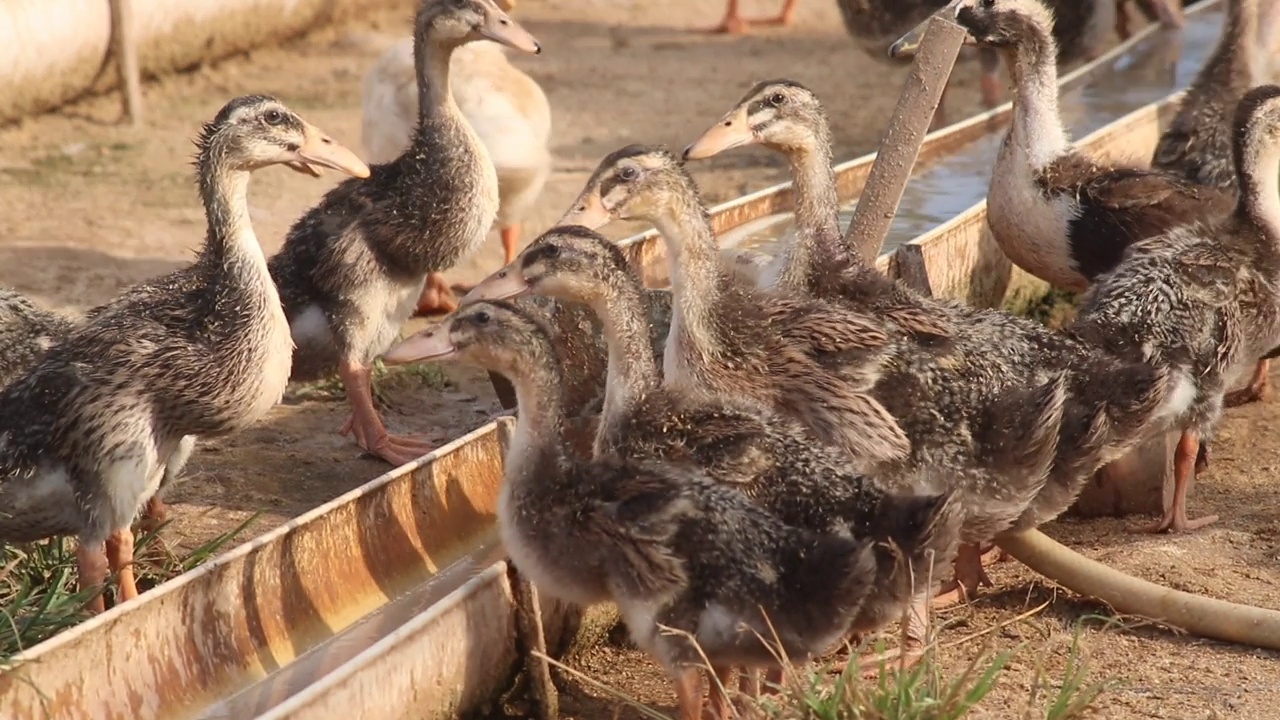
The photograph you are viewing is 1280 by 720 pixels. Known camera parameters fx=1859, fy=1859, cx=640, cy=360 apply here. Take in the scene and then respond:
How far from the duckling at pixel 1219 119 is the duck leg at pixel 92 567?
4829mm

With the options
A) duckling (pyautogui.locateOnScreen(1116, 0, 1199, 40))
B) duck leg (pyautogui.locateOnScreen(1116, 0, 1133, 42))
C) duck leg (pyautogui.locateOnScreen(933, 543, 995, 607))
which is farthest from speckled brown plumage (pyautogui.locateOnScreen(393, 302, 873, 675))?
duck leg (pyautogui.locateOnScreen(1116, 0, 1133, 42))

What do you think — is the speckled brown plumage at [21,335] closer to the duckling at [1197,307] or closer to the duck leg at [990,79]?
the duckling at [1197,307]

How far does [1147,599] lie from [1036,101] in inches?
108

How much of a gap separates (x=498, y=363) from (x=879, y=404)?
3.91ft

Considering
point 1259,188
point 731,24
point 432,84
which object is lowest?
point 1259,188

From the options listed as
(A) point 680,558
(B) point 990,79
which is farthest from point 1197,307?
(B) point 990,79

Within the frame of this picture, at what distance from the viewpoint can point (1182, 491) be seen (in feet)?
21.7

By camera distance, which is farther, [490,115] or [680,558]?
[490,115]

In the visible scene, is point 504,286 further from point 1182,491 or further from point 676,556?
point 1182,491

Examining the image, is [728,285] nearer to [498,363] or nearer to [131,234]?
[498,363]

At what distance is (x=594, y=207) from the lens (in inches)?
235

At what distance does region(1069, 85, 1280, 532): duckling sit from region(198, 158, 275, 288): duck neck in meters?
2.70

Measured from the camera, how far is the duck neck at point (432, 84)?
7.39 meters

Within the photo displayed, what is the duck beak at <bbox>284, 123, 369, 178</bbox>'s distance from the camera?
6.01 metres
